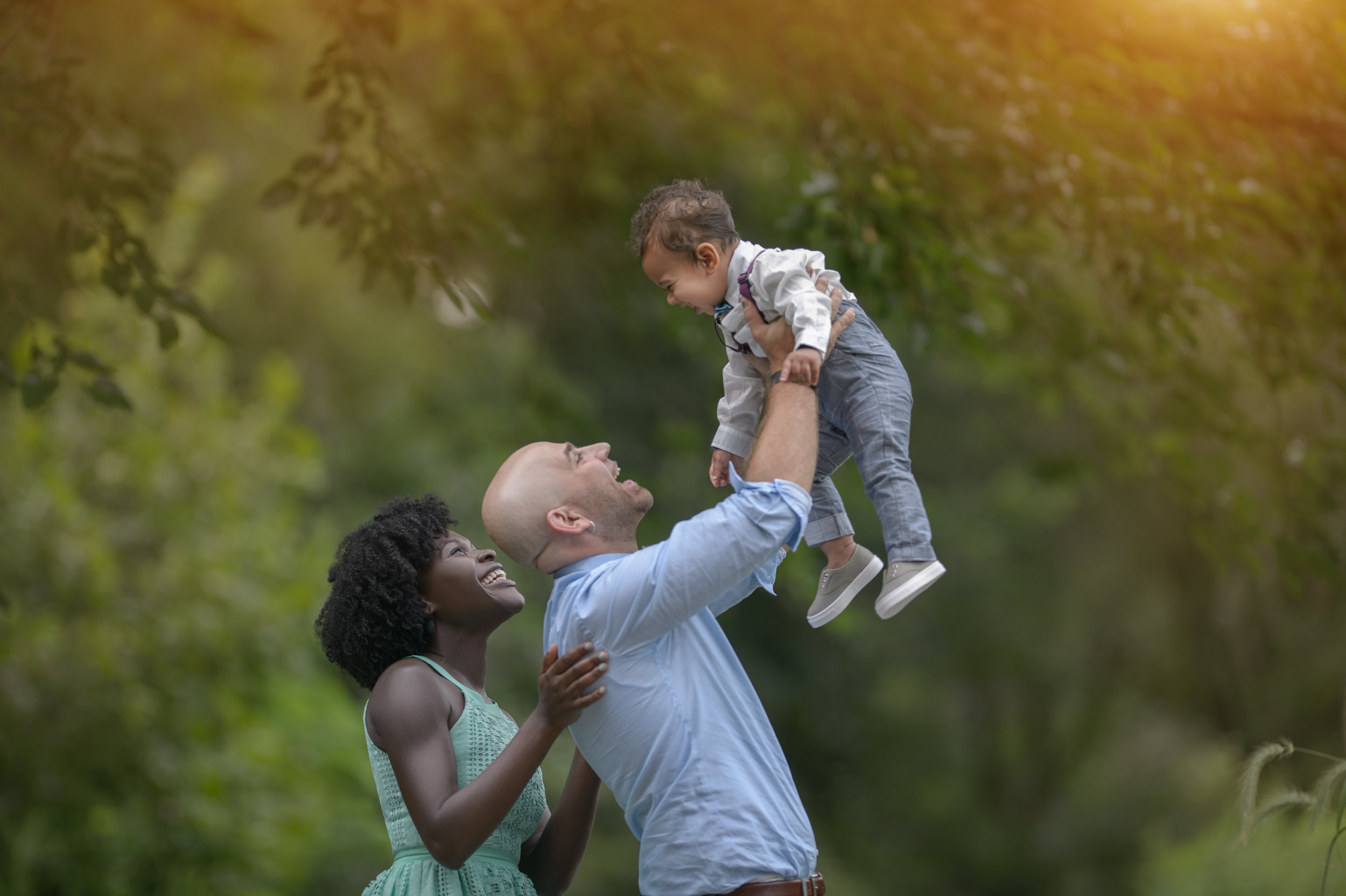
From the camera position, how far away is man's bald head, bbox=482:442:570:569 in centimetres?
234

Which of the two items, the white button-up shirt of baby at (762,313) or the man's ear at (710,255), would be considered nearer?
the white button-up shirt of baby at (762,313)

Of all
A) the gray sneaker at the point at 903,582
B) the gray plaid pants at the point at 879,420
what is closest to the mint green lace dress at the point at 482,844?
the gray sneaker at the point at 903,582

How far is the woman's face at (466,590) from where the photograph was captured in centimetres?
264

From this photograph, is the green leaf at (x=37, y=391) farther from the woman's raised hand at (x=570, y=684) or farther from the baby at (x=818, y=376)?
the woman's raised hand at (x=570, y=684)

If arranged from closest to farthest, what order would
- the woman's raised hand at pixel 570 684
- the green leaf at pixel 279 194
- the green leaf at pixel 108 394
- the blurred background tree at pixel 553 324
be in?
the woman's raised hand at pixel 570 684 → the green leaf at pixel 108 394 → the green leaf at pixel 279 194 → the blurred background tree at pixel 553 324

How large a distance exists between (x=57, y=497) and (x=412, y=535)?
5179mm

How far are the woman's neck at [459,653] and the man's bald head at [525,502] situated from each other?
15.0 inches

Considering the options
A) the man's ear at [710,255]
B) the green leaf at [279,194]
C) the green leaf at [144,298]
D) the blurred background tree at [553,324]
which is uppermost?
the green leaf at [279,194]

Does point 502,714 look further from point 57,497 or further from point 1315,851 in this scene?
point 1315,851

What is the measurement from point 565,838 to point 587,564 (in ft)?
2.33

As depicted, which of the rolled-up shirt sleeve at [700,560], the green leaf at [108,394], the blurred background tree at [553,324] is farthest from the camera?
the blurred background tree at [553,324]

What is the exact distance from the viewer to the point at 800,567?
5.48 meters

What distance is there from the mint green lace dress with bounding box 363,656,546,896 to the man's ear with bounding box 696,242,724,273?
41.2 inches

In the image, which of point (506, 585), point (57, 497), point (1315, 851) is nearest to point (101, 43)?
point (57, 497)
